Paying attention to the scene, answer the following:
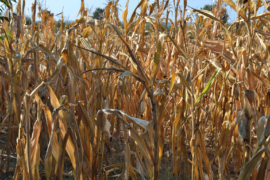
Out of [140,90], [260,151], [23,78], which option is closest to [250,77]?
[260,151]

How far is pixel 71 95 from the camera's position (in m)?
0.84

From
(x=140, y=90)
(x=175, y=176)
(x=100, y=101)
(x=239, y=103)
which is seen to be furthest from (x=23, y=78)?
(x=239, y=103)

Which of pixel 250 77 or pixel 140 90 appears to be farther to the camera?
pixel 140 90

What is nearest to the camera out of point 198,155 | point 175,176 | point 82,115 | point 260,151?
point 260,151

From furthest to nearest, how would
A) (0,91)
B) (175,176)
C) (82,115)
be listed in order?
1. (0,91)
2. (175,176)
3. (82,115)

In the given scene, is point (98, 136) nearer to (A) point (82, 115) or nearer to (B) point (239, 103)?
(A) point (82, 115)

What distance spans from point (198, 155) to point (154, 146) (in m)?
0.30

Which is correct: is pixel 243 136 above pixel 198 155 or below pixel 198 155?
above

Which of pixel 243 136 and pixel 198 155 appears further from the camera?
pixel 198 155

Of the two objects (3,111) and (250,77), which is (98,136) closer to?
(250,77)

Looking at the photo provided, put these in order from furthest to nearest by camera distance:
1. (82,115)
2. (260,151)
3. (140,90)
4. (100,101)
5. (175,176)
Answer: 1. (140,90)
2. (175,176)
3. (100,101)
4. (82,115)
5. (260,151)

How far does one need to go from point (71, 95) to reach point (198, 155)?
1.78 feet

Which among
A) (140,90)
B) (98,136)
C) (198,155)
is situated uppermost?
(140,90)

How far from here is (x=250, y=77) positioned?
3.28 ft
